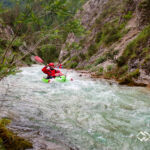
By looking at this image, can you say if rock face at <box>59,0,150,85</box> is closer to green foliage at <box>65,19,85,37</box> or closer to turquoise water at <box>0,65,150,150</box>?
green foliage at <box>65,19,85,37</box>

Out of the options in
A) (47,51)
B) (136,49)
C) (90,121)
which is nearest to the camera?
(90,121)

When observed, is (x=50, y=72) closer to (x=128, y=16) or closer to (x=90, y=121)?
(x=90, y=121)

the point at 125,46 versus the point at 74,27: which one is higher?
the point at 74,27

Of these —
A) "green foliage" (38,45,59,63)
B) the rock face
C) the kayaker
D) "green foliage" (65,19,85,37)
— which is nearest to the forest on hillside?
"green foliage" (65,19,85,37)

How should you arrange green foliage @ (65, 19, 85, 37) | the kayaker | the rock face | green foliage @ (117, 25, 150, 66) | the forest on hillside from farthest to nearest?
1. green foliage @ (117, 25, 150, 66)
2. the kayaker
3. the rock face
4. green foliage @ (65, 19, 85, 37)
5. the forest on hillside

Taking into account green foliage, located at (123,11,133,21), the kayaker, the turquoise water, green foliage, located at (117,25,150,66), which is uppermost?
green foliage, located at (123,11,133,21)

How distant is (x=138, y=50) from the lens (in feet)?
40.0

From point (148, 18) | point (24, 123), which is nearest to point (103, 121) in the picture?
point (24, 123)

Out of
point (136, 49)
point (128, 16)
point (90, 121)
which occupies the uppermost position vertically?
point (128, 16)

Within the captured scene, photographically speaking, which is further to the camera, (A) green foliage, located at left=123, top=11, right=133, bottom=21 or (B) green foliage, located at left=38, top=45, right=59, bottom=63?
(A) green foliage, located at left=123, top=11, right=133, bottom=21

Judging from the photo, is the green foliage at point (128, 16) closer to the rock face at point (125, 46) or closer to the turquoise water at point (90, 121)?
the rock face at point (125, 46)

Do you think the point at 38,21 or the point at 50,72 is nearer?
the point at 38,21

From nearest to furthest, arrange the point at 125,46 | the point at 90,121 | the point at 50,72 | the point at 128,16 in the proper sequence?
the point at 90,121 → the point at 50,72 → the point at 125,46 → the point at 128,16

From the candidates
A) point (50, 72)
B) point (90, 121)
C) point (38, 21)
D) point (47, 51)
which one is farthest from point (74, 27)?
point (50, 72)
